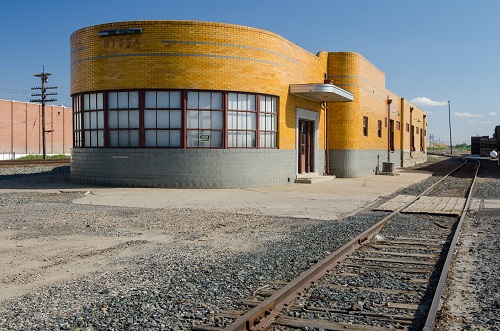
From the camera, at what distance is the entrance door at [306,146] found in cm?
2489

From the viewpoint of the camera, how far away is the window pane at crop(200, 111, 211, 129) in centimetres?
1983

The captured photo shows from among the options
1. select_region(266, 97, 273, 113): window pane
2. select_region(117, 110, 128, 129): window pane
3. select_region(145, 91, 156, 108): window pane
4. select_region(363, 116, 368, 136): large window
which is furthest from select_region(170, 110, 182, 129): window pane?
select_region(363, 116, 368, 136): large window

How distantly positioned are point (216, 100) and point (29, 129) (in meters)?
58.9

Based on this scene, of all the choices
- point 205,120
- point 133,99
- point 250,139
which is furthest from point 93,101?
point 250,139

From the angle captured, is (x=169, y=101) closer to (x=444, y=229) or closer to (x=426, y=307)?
(x=444, y=229)

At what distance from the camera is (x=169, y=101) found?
1958 centimetres

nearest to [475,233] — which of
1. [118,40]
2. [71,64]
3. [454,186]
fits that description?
Result: [454,186]

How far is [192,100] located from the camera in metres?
19.7

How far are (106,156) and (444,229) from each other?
43.9 ft

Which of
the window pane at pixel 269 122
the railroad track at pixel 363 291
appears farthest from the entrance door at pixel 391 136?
the railroad track at pixel 363 291

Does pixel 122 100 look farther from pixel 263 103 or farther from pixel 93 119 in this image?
pixel 263 103

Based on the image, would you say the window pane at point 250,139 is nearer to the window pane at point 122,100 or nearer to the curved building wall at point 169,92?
the curved building wall at point 169,92

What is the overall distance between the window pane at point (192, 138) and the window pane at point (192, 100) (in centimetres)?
95

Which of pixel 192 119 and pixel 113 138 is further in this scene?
pixel 113 138
